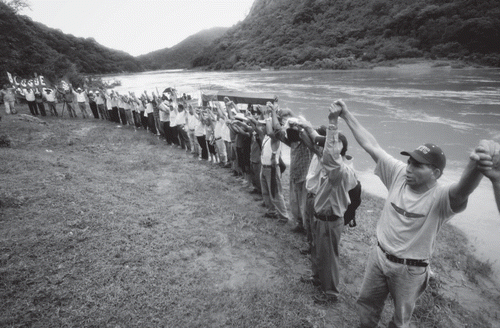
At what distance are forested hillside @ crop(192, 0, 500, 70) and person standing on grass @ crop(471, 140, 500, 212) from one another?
5074cm

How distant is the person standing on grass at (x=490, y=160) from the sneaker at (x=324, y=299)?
2.23 meters

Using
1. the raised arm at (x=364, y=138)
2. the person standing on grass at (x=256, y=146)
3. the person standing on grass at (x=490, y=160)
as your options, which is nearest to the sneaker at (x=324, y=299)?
the raised arm at (x=364, y=138)

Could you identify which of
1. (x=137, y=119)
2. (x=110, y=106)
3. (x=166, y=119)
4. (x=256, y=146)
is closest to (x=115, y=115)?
(x=110, y=106)

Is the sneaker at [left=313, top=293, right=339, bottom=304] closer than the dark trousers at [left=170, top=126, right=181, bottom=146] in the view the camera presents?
Yes

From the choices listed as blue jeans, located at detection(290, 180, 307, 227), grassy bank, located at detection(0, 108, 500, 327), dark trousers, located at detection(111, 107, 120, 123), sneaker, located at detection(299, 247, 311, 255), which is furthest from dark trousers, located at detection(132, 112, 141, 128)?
sneaker, located at detection(299, 247, 311, 255)

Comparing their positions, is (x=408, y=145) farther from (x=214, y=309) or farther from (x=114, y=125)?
(x=114, y=125)

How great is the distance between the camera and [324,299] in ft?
10.1

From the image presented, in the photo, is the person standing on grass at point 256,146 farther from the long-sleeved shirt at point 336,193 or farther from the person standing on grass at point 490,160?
the person standing on grass at point 490,160

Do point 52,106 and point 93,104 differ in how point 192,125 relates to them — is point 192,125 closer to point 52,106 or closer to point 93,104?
point 93,104

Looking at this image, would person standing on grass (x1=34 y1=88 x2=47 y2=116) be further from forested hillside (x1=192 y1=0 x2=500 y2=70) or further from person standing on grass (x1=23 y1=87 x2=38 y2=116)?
forested hillside (x1=192 y1=0 x2=500 y2=70)

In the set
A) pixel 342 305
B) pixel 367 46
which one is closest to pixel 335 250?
pixel 342 305

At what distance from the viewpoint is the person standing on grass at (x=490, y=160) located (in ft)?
4.44

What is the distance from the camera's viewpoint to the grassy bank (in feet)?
9.25

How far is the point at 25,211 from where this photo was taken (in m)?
4.32
